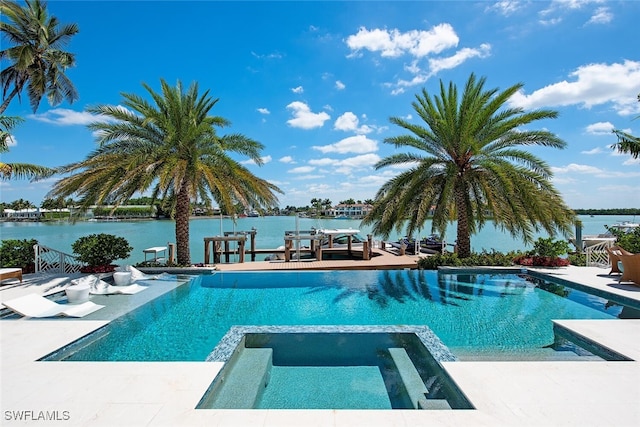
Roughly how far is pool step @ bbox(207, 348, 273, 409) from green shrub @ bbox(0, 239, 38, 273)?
10903 mm

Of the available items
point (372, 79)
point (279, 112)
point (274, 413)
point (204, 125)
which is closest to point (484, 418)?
point (274, 413)

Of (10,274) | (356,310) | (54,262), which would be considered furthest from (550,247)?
(54,262)

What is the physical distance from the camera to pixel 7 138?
1086 cm

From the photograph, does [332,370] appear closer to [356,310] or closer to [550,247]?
[356,310]

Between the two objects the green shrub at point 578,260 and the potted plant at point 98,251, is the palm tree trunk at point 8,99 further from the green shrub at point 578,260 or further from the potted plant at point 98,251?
the green shrub at point 578,260

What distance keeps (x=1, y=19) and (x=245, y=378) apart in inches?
618

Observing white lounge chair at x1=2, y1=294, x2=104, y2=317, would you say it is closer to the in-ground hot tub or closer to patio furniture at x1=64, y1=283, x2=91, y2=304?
patio furniture at x1=64, y1=283, x2=91, y2=304

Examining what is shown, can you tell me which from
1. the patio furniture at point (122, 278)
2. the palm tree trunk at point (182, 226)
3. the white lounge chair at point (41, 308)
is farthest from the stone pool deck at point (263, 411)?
the palm tree trunk at point (182, 226)

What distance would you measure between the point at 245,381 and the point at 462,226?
1048 cm

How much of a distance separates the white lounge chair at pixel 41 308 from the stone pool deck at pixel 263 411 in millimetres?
1501

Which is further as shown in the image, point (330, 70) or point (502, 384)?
point (330, 70)

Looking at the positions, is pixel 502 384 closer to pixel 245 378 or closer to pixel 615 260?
pixel 245 378

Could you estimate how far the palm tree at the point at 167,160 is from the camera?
34.3 ft

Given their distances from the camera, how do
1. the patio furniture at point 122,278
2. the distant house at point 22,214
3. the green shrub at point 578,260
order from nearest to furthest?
1. the patio furniture at point 122,278
2. the green shrub at point 578,260
3. the distant house at point 22,214
